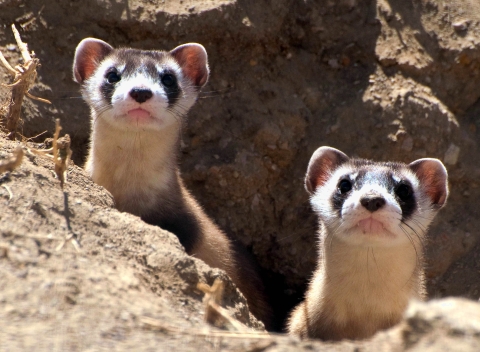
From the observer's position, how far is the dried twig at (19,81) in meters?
3.80

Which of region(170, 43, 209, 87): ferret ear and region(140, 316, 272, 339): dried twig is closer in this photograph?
region(140, 316, 272, 339): dried twig

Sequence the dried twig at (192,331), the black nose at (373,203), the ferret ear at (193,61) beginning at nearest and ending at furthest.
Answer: the dried twig at (192,331) < the black nose at (373,203) < the ferret ear at (193,61)

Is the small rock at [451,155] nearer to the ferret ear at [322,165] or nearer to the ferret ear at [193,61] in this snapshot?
the ferret ear at [322,165]

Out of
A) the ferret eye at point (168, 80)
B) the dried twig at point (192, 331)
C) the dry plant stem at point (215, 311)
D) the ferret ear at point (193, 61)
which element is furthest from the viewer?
the ferret ear at point (193, 61)

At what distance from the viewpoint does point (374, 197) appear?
3443 mm

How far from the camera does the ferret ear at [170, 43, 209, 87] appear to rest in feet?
15.2

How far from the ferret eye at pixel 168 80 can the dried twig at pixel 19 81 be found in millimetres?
818

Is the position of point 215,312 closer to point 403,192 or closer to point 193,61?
point 403,192

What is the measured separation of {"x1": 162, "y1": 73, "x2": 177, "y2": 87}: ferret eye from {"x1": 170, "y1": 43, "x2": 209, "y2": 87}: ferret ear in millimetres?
240

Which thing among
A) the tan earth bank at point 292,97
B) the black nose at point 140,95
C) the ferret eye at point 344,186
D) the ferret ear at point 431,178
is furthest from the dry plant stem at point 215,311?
the tan earth bank at point 292,97

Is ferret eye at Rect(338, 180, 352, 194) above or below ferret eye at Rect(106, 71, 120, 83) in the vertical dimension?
below

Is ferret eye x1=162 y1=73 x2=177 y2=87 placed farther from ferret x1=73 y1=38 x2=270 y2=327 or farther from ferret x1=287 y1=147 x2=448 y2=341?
ferret x1=287 y1=147 x2=448 y2=341

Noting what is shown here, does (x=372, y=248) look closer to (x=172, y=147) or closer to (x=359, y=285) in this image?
(x=359, y=285)

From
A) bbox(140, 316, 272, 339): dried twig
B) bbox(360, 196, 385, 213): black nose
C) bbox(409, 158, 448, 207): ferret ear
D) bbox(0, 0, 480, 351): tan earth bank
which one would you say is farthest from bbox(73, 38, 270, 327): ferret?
bbox(140, 316, 272, 339): dried twig
